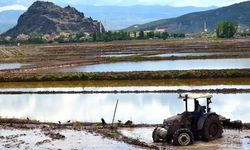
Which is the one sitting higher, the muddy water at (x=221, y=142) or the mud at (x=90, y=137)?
the muddy water at (x=221, y=142)

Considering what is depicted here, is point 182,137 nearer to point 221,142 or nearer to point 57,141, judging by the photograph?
point 221,142

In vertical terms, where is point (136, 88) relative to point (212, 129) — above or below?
below

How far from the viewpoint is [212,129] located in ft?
50.2

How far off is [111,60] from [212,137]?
36234 millimetres

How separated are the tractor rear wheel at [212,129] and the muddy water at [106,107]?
3.58m

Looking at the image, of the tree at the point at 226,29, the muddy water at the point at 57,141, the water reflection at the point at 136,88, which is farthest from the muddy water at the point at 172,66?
the tree at the point at 226,29

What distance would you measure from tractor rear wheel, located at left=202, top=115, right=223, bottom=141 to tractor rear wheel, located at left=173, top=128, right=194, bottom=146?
0.51 meters

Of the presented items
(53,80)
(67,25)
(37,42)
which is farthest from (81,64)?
(67,25)

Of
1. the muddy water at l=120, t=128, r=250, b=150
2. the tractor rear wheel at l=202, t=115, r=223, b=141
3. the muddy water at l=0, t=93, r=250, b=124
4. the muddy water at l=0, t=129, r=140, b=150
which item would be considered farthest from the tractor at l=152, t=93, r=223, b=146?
the muddy water at l=0, t=93, r=250, b=124

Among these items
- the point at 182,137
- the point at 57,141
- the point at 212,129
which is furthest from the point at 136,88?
the point at 182,137

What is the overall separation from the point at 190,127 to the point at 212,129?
0.74 meters

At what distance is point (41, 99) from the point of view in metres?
26.7

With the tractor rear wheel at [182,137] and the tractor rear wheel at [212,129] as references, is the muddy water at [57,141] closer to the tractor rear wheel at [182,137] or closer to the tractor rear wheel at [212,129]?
the tractor rear wheel at [182,137]

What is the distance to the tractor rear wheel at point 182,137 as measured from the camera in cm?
1468
